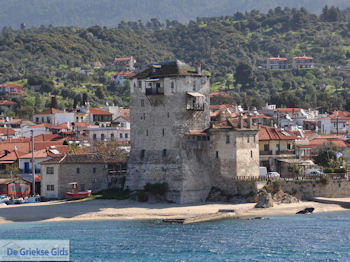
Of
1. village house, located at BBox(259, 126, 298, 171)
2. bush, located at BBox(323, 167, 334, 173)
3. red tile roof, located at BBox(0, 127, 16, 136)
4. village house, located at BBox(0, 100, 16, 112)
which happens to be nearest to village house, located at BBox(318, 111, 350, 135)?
village house, located at BBox(259, 126, 298, 171)

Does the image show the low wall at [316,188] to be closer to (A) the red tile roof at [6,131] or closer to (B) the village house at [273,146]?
(B) the village house at [273,146]

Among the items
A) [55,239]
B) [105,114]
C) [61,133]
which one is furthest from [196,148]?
[105,114]

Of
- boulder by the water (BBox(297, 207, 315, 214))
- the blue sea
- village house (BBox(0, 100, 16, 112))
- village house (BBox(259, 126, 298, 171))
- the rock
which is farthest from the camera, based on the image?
village house (BBox(0, 100, 16, 112))

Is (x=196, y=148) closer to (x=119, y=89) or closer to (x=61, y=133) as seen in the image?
(x=61, y=133)

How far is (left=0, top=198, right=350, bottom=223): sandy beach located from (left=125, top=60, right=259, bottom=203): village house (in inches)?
105

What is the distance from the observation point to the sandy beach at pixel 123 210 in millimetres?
68000

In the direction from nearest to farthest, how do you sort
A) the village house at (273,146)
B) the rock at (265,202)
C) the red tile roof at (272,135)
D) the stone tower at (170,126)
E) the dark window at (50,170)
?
the rock at (265,202) < the stone tower at (170,126) < the dark window at (50,170) < the village house at (273,146) < the red tile roof at (272,135)

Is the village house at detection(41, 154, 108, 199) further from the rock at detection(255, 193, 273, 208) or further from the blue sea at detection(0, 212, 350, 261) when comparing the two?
the rock at detection(255, 193, 273, 208)

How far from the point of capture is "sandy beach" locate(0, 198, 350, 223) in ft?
223

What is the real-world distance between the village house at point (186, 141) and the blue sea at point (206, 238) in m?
8.80

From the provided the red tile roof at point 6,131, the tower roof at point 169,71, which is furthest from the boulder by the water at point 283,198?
the red tile roof at point 6,131

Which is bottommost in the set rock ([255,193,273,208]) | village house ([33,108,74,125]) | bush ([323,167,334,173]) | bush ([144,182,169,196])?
rock ([255,193,273,208])

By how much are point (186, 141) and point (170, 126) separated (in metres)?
2.02

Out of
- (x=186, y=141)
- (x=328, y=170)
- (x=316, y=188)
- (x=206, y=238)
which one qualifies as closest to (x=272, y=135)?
(x=328, y=170)
